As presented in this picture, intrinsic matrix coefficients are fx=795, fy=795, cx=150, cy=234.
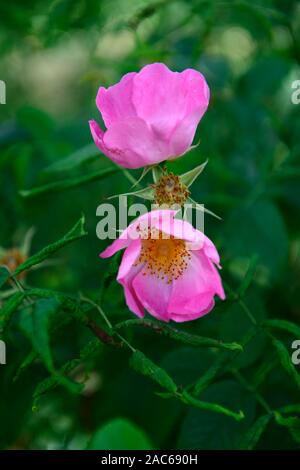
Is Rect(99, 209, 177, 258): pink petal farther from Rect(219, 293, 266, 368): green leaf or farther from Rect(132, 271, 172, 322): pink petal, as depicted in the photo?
Rect(219, 293, 266, 368): green leaf

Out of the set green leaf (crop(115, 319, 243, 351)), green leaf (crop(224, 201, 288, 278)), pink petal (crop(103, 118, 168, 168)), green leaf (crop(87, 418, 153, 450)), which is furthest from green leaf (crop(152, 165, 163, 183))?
green leaf (crop(224, 201, 288, 278))

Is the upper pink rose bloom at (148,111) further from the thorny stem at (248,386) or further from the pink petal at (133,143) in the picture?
the thorny stem at (248,386)

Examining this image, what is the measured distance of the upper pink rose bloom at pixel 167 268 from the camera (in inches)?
30.0

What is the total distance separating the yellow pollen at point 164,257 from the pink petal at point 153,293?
0.4 inches

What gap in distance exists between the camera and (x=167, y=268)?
0.88m

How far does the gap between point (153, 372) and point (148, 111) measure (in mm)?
259

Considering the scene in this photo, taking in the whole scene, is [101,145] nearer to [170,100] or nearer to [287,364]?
[170,100]

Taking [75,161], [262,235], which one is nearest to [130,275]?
[75,161]

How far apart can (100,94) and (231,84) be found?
2.86 ft

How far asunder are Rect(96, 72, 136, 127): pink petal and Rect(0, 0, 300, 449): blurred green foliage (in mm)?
118

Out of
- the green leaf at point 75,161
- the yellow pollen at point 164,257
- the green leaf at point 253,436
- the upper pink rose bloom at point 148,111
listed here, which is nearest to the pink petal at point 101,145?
the upper pink rose bloom at point 148,111

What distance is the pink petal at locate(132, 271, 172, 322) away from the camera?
827 millimetres

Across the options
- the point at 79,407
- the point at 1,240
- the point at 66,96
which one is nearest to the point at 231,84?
the point at 1,240

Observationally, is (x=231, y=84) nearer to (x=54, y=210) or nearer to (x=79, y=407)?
(x=54, y=210)
